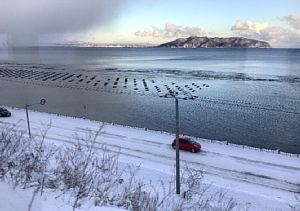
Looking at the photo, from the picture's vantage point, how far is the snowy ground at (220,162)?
4.10 m

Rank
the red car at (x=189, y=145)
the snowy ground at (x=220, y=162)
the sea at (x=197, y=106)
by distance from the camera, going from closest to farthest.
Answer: the snowy ground at (x=220, y=162) < the red car at (x=189, y=145) < the sea at (x=197, y=106)

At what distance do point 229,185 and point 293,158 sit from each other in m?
2.16

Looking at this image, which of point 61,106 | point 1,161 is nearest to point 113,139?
point 1,161

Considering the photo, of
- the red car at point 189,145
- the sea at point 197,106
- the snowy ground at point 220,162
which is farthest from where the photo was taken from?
the sea at point 197,106

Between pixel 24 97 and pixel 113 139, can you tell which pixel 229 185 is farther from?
pixel 24 97

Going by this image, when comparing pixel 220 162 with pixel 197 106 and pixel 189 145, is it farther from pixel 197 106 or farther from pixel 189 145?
pixel 197 106

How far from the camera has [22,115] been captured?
8812mm

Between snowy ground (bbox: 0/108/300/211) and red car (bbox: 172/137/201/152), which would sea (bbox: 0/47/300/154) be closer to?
snowy ground (bbox: 0/108/300/211)

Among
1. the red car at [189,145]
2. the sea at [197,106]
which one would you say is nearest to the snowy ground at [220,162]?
the red car at [189,145]

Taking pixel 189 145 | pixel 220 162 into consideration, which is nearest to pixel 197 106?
pixel 189 145

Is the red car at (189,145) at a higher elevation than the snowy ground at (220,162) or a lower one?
higher

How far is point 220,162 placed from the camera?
17.7ft

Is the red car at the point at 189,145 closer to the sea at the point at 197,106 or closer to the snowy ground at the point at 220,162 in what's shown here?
the snowy ground at the point at 220,162

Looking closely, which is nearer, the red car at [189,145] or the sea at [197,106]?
the red car at [189,145]
